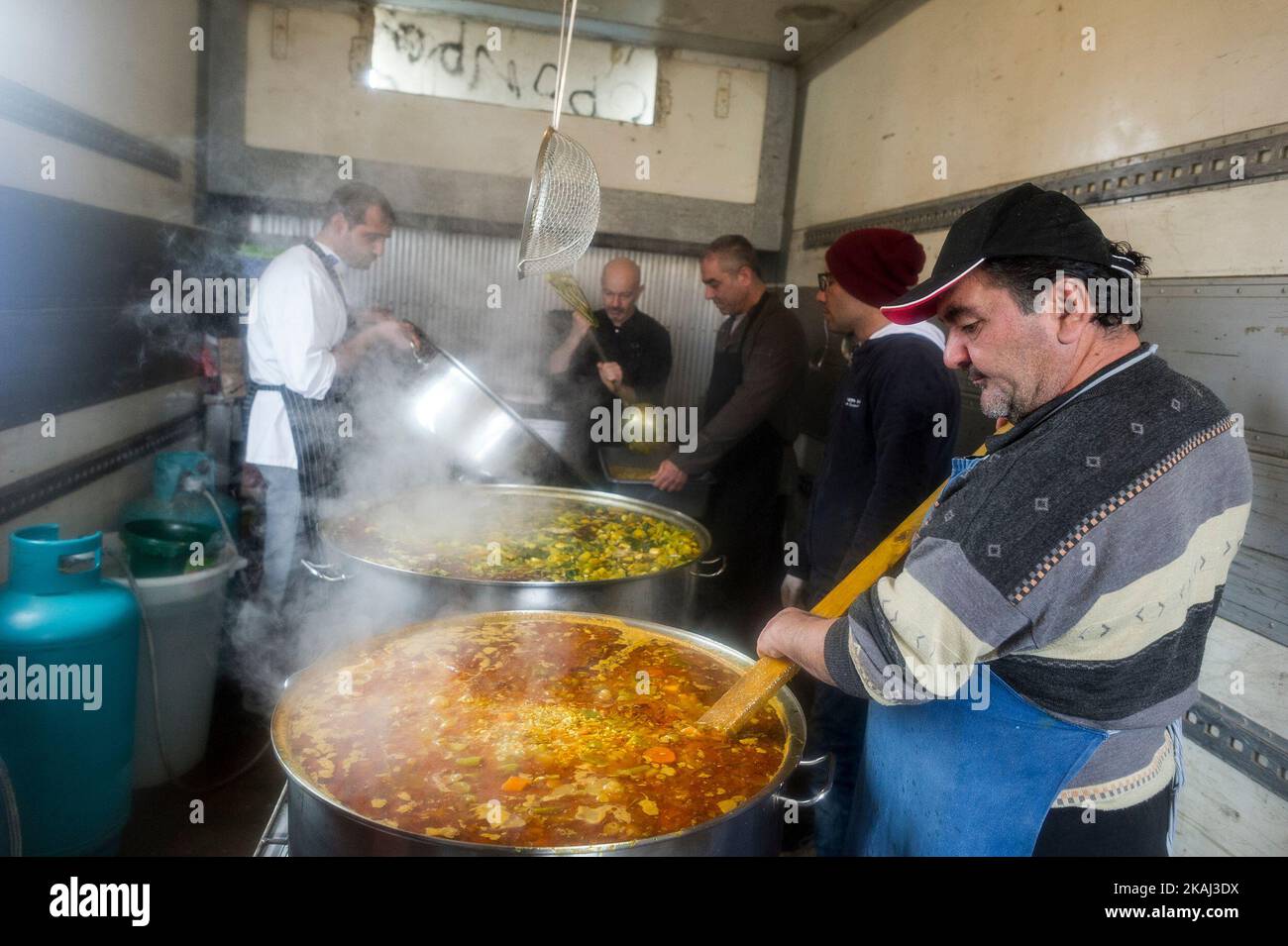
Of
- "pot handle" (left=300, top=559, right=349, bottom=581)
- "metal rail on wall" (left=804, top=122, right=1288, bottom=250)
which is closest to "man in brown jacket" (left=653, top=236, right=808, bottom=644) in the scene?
"metal rail on wall" (left=804, top=122, right=1288, bottom=250)

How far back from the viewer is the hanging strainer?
286 centimetres

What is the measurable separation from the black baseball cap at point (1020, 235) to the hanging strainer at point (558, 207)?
4.99ft

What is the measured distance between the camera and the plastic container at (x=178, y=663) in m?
3.63

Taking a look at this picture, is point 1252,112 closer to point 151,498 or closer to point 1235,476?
point 1235,476

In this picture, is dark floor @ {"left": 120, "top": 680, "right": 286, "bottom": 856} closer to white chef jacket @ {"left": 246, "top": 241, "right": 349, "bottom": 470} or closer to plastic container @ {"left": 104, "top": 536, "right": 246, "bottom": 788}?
plastic container @ {"left": 104, "top": 536, "right": 246, "bottom": 788}

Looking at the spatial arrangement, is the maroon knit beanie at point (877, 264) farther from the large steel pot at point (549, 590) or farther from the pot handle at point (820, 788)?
the pot handle at point (820, 788)

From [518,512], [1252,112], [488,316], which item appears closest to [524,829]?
[518,512]

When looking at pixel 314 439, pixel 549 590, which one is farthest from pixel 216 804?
pixel 549 590

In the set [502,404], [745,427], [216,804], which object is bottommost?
[216,804]

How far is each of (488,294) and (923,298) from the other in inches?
211

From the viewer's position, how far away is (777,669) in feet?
6.59

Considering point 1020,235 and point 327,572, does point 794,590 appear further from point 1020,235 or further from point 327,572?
point 1020,235

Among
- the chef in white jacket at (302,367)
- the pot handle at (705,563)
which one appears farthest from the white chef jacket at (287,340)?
the pot handle at (705,563)

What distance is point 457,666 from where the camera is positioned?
239 centimetres
